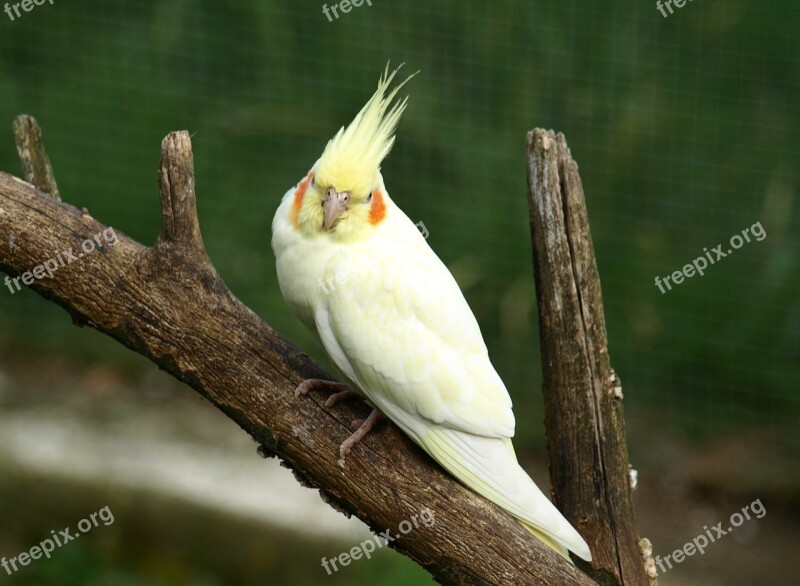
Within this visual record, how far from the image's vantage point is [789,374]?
632 cm

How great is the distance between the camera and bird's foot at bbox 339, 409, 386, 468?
3504 millimetres

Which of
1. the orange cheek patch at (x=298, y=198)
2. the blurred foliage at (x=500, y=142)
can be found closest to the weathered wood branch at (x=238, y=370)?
the orange cheek patch at (x=298, y=198)

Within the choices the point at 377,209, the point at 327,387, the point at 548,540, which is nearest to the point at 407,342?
the point at 327,387

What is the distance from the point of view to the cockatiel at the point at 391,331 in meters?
3.58

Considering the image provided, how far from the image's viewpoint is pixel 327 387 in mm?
3623

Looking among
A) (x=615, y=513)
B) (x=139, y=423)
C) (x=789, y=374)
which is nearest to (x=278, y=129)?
(x=139, y=423)

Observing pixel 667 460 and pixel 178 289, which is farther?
pixel 667 460

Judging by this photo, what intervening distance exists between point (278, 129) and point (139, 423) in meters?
1.97

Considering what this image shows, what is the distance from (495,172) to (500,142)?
185mm

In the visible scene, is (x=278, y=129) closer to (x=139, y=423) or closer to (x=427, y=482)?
(x=139, y=423)

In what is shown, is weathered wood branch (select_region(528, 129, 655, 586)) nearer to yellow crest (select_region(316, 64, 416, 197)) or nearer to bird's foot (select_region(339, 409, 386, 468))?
yellow crest (select_region(316, 64, 416, 197))

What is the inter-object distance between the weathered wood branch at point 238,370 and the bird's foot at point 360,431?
1.1 inches

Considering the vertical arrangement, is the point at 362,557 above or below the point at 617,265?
below

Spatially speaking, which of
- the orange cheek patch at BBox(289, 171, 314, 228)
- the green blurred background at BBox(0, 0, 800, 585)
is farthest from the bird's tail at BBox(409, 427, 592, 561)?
the green blurred background at BBox(0, 0, 800, 585)
